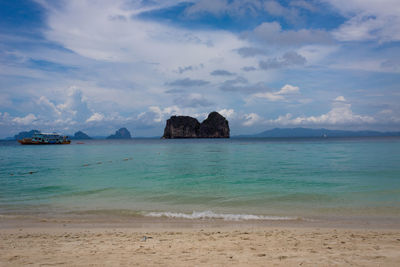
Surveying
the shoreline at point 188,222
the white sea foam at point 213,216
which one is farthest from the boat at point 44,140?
the white sea foam at point 213,216

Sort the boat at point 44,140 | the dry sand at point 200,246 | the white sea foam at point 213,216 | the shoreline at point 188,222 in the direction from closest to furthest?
the dry sand at point 200,246 < the shoreline at point 188,222 < the white sea foam at point 213,216 < the boat at point 44,140

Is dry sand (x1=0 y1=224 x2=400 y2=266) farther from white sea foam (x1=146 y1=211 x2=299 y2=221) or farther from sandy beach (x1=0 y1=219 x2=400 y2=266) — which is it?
white sea foam (x1=146 y1=211 x2=299 y2=221)

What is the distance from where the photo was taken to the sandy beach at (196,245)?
21.2 feet

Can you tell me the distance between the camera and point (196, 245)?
770 cm

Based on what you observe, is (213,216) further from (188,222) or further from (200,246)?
(200,246)

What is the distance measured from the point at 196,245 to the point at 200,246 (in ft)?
0.50

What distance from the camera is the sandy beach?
645 cm

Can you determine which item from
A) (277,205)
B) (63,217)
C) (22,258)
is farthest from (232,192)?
Result: (22,258)

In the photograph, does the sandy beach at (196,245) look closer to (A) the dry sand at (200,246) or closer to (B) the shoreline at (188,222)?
(A) the dry sand at (200,246)

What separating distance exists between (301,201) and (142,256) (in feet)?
32.8

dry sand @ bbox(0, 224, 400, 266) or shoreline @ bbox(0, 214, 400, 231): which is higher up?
dry sand @ bbox(0, 224, 400, 266)

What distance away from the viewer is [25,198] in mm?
16047

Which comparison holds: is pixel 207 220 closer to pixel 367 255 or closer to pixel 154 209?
pixel 154 209

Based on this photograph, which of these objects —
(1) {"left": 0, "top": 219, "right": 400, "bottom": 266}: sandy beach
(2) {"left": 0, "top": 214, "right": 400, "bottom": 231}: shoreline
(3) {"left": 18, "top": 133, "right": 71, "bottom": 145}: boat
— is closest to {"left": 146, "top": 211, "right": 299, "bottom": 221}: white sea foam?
(2) {"left": 0, "top": 214, "right": 400, "bottom": 231}: shoreline
